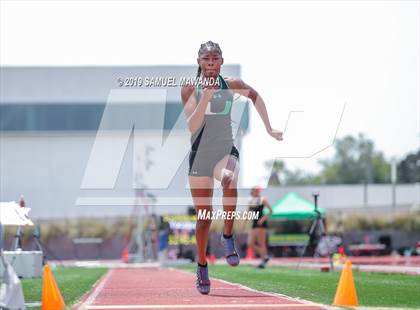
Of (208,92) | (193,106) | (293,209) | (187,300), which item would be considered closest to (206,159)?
(193,106)

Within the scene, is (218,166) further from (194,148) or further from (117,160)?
(117,160)

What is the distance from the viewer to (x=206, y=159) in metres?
9.15

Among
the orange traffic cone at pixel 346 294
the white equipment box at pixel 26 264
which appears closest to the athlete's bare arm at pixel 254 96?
the orange traffic cone at pixel 346 294

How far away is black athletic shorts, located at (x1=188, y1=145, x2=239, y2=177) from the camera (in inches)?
359

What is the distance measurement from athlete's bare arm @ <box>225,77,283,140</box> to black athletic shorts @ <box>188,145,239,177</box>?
0.44 metres

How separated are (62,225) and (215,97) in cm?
2991

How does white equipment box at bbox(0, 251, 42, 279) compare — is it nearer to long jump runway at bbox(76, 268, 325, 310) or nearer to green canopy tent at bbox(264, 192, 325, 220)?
long jump runway at bbox(76, 268, 325, 310)

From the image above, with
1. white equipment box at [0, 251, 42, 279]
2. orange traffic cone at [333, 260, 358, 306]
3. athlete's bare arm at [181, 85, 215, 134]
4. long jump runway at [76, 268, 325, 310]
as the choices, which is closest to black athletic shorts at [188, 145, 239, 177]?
athlete's bare arm at [181, 85, 215, 134]

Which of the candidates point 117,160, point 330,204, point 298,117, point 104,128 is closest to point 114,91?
point 104,128

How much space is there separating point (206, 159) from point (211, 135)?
0.24 metres

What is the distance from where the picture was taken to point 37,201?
1912 inches

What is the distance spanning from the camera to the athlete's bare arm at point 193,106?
8.77 m

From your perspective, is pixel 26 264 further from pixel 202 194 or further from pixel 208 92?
pixel 208 92

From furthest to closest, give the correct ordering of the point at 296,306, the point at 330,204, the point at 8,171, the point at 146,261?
the point at 330,204 < the point at 8,171 < the point at 146,261 < the point at 296,306
